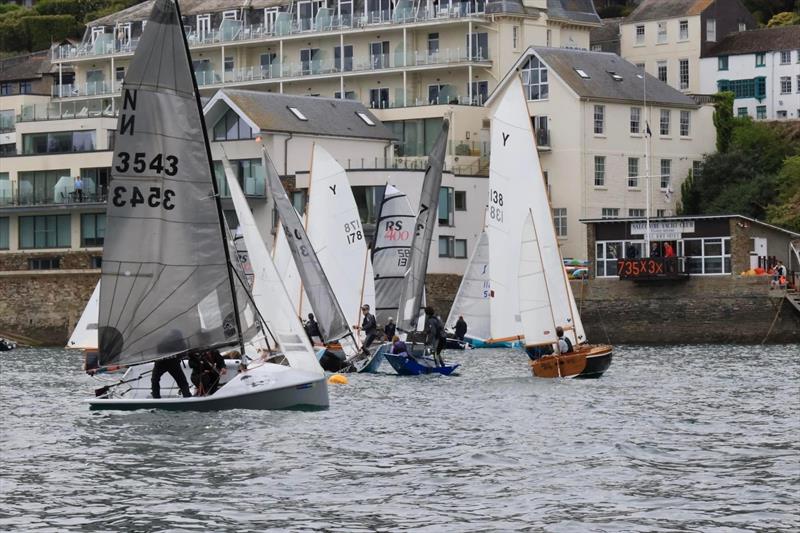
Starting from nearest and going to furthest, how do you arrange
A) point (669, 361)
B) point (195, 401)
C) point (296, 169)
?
point (195, 401), point (669, 361), point (296, 169)

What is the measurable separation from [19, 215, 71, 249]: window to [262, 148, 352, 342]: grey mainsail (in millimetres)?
44366

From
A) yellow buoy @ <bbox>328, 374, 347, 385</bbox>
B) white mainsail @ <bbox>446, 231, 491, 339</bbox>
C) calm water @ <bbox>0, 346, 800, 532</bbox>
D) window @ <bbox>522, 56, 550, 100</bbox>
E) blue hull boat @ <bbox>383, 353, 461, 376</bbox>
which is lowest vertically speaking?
calm water @ <bbox>0, 346, 800, 532</bbox>

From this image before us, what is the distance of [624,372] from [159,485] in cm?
2832

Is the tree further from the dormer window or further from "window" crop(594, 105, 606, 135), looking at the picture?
the dormer window

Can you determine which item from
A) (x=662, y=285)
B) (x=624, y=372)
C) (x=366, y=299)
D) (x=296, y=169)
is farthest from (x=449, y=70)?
(x=624, y=372)

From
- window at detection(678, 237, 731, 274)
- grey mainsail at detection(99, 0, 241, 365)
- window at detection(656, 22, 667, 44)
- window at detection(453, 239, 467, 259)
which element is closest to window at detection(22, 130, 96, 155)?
window at detection(453, 239, 467, 259)

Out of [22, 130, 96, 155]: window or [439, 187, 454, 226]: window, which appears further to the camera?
[22, 130, 96, 155]: window

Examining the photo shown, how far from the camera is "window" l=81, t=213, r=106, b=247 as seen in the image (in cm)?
9390

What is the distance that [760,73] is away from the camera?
10312 centimetres

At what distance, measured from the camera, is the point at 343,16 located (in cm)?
10600

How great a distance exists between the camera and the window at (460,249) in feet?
292

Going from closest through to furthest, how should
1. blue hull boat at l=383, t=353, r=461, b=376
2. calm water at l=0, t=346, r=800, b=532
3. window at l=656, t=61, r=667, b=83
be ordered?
calm water at l=0, t=346, r=800, b=532 → blue hull boat at l=383, t=353, r=461, b=376 → window at l=656, t=61, r=667, b=83

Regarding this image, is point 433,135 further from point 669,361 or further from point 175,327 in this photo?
point 175,327

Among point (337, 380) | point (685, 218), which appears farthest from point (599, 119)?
point (337, 380)
